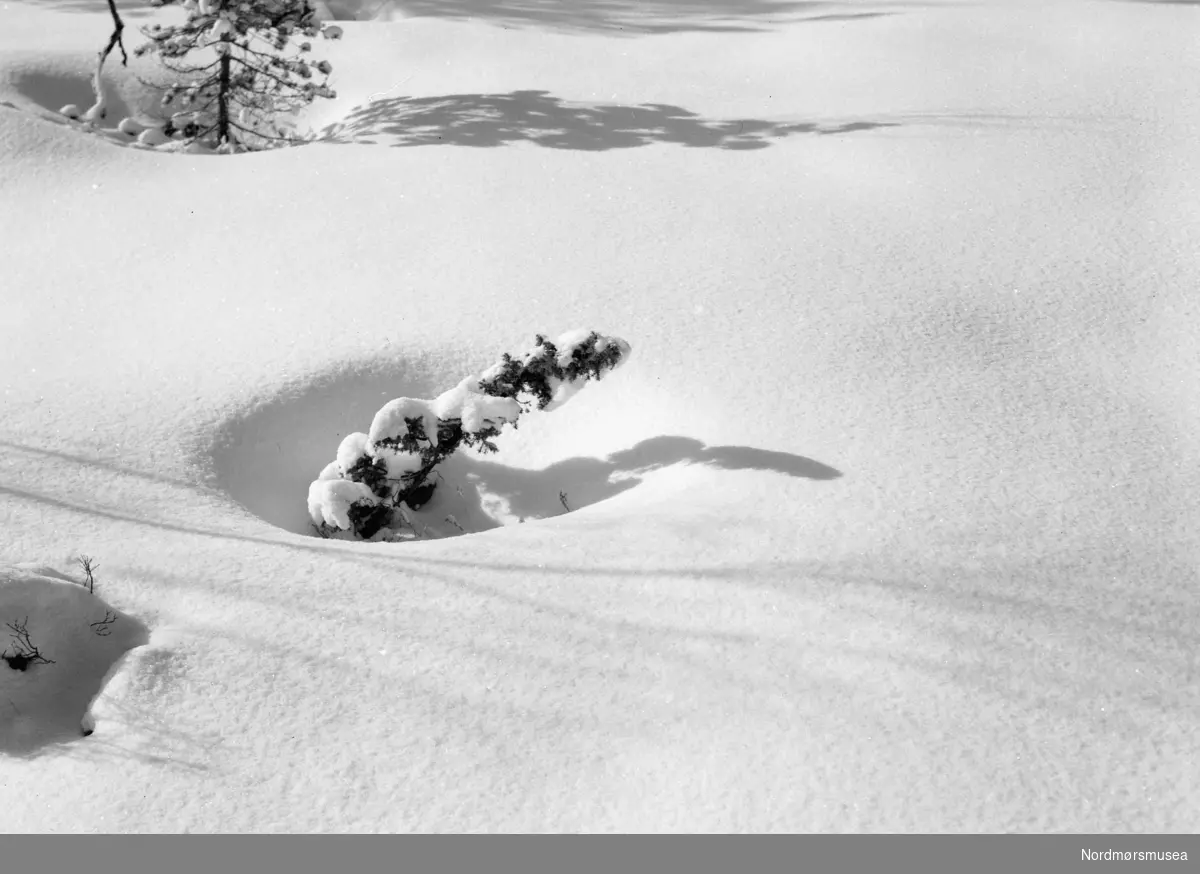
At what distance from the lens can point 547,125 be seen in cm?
682

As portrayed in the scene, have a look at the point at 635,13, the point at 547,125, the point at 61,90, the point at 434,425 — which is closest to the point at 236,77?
the point at 61,90

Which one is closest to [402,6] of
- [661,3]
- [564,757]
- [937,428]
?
[661,3]

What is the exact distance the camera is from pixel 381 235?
554 cm

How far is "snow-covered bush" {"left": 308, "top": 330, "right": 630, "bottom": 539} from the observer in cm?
377

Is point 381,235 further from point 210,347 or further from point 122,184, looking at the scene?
point 122,184

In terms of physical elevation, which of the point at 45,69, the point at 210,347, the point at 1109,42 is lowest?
the point at 210,347

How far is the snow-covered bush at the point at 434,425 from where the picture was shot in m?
3.77

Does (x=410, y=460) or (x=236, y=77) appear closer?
(x=410, y=460)

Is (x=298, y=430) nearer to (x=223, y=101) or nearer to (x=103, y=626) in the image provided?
(x=103, y=626)

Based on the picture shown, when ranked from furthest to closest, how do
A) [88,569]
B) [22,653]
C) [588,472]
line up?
[588,472], [88,569], [22,653]

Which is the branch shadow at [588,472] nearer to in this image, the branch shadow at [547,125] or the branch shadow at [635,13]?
the branch shadow at [547,125]

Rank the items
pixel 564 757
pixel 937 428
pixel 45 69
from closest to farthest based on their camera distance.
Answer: pixel 564 757 → pixel 937 428 → pixel 45 69

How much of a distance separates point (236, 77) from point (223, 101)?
0.22 meters
